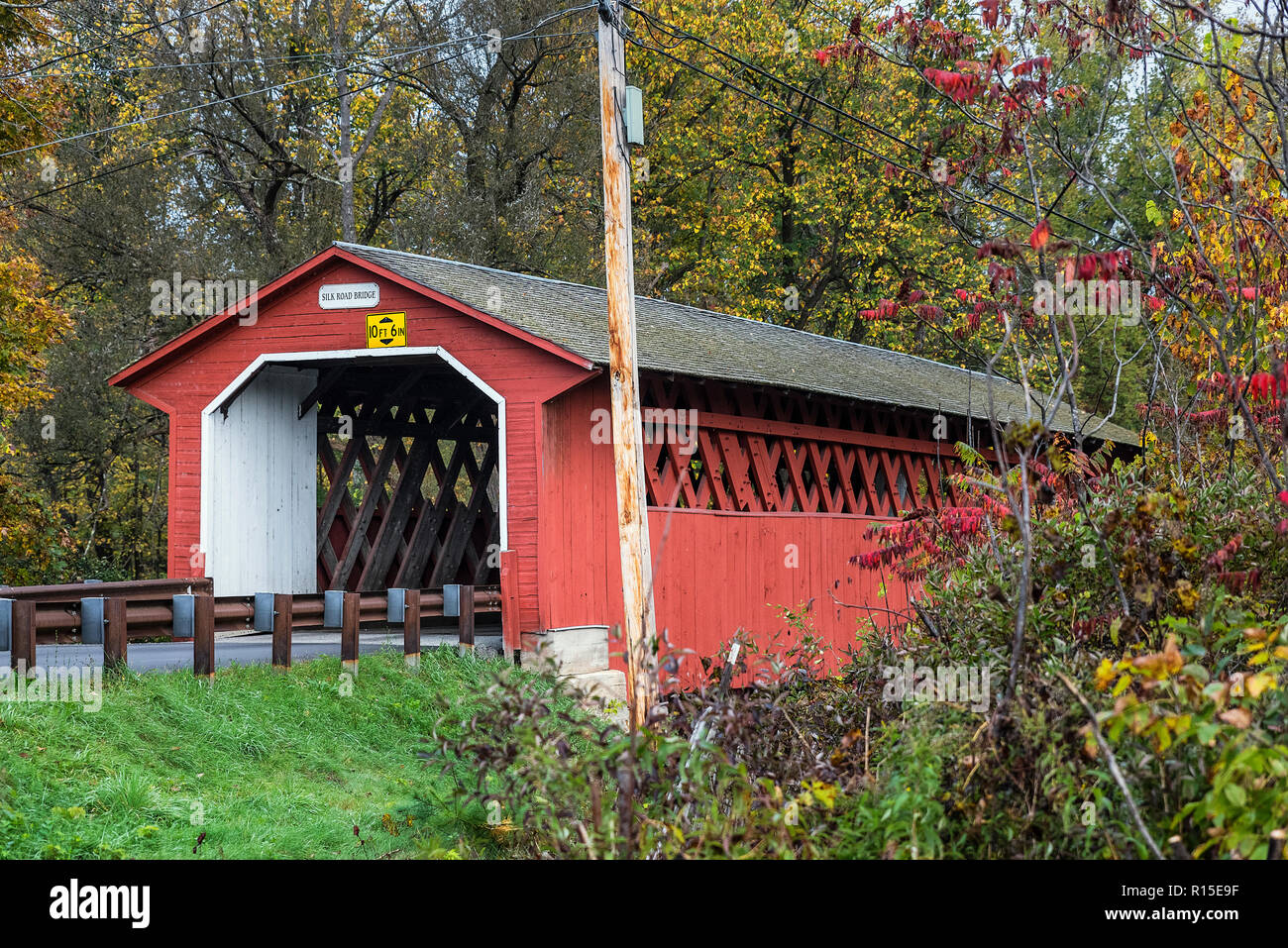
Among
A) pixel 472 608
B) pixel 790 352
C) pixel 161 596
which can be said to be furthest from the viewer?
pixel 790 352

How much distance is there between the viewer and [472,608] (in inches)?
456

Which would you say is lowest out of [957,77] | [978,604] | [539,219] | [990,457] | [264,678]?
[264,678]

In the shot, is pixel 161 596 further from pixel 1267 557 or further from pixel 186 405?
pixel 1267 557

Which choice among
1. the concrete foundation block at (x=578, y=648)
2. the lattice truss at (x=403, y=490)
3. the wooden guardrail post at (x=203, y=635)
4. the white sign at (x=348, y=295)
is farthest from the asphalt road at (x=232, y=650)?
the white sign at (x=348, y=295)

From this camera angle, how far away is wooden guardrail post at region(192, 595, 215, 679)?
9195 mm

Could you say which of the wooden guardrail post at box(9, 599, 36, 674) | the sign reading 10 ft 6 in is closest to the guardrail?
the wooden guardrail post at box(9, 599, 36, 674)

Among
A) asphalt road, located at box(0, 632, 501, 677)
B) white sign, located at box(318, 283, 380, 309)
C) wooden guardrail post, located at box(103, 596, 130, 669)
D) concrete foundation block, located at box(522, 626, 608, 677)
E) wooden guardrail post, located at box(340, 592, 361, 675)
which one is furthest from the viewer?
white sign, located at box(318, 283, 380, 309)

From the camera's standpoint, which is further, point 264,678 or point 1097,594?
point 264,678

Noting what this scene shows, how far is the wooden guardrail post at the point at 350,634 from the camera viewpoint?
400 inches

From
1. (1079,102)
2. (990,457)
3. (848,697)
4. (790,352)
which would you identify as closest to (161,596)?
(848,697)

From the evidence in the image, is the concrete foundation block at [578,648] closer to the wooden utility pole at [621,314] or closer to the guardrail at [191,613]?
the guardrail at [191,613]

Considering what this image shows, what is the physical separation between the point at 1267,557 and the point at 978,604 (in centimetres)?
125

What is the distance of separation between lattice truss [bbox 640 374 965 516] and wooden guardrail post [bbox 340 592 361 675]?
285 cm

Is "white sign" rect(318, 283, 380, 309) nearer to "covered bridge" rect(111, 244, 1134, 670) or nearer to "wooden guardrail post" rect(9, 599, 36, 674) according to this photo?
"covered bridge" rect(111, 244, 1134, 670)
